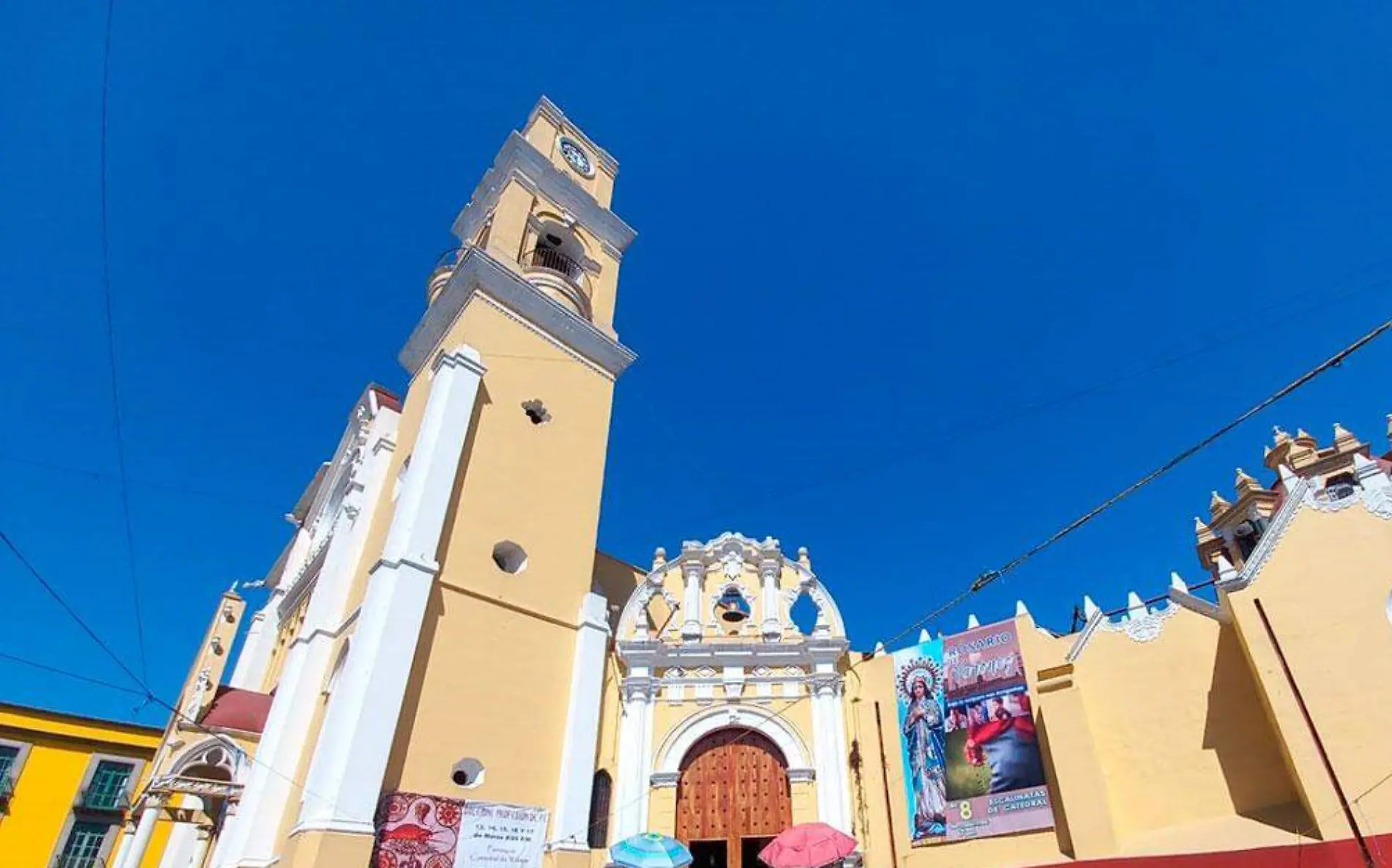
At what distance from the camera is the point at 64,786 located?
23.7 m

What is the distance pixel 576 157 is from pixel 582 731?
52.0 ft

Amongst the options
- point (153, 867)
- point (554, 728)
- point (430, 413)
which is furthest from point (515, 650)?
point (153, 867)

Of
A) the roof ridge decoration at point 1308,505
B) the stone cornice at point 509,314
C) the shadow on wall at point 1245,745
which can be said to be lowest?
the shadow on wall at point 1245,745

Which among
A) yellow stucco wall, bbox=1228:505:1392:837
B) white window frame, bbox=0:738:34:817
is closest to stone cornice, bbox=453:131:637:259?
yellow stucco wall, bbox=1228:505:1392:837

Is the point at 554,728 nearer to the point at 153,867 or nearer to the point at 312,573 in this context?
the point at 312,573

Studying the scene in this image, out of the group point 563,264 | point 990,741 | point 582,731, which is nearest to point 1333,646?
point 990,741

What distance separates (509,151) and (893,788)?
16644mm

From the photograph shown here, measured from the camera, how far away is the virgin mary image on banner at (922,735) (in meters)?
13.1

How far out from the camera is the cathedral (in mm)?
10609

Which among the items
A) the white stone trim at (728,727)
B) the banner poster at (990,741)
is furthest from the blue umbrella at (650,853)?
the banner poster at (990,741)

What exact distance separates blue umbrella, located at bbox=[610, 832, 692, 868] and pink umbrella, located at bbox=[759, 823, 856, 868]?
1.33m

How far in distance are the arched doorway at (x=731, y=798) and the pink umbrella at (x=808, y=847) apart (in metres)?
0.94

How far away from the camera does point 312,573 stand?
20.4 meters

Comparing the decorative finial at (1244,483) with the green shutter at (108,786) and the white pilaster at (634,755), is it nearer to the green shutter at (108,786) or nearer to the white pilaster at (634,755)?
the white pilaster at (634,755)
